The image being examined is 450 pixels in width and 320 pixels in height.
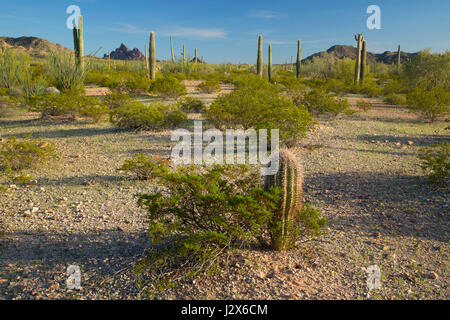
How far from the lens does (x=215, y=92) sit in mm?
17891

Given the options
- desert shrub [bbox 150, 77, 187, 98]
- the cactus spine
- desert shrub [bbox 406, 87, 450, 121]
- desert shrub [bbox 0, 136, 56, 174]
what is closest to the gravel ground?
desert shrub [bbox 0, 136, 56, 174]

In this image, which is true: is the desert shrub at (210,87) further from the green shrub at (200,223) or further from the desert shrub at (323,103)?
the green shrub at (200,223)

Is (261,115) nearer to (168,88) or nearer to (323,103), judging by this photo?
(323,103)

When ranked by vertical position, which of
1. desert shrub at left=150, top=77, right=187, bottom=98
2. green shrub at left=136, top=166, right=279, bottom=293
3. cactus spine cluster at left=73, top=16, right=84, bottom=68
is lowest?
green shrub at left=136, top=166, right=279, bottom=293

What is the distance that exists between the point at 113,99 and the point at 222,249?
30.6ft

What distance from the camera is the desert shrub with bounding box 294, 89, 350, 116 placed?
433 inches

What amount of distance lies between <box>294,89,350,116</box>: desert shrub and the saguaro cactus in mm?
8421

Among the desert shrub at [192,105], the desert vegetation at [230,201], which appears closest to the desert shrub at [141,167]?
the desert vegetation at [230,201]

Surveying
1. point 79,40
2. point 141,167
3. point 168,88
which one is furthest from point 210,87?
point 141,167

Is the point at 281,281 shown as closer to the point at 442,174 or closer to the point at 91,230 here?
the point at 91,230

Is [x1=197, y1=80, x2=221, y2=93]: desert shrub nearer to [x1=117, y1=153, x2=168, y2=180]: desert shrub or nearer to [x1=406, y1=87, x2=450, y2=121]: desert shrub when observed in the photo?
[x1=406, y1=87, x2=450, y2=121]: desert shrub

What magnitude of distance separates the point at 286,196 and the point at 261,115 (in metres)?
5.43

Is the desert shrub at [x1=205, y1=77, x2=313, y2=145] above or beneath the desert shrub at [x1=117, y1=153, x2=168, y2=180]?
above

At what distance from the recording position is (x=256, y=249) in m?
3.24
